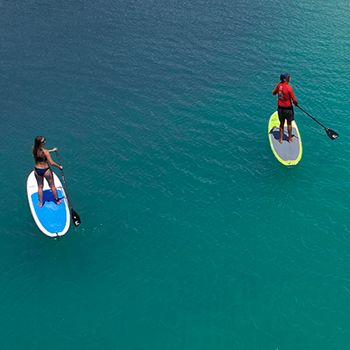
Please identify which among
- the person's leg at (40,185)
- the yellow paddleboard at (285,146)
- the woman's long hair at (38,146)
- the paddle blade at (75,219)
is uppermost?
the yellow paddleboard at (285,146)

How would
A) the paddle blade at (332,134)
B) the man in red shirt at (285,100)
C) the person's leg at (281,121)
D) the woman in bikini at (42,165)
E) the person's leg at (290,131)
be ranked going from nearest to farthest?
1. the woman in bikini at (42,165)
2. the man in red shirt at (285,100)
3. the person's leg at (281,121)
4. the person's leg at (290,131)
5. the paddle blade at (332,134)

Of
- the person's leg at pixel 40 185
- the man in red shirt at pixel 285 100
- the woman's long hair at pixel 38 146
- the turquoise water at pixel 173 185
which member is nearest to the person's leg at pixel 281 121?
the man in red shirt at pixel 285 100

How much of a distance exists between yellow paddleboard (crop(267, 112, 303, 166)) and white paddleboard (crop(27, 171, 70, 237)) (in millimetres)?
11639

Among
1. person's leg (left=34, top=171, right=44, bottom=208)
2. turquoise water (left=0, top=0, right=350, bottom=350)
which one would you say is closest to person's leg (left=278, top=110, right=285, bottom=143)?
turquoise water (left=0, top=0, right=350, bottom=350)

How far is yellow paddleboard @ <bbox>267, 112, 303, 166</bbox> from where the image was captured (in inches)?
997

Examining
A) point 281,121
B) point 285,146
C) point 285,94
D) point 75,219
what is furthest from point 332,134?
point 75,219

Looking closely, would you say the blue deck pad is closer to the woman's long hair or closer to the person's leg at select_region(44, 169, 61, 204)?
the person's leg at select_region(44, 169, 61, 204)

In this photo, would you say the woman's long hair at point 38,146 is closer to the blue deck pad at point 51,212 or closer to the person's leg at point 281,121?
the blue deck pad at point 51,212

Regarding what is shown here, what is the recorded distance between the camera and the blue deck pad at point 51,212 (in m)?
20.6

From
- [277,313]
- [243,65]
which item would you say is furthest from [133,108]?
[277,313]

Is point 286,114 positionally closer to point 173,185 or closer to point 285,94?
point 285,94

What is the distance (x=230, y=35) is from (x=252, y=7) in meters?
6.17

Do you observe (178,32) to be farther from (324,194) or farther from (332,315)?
(332,315)

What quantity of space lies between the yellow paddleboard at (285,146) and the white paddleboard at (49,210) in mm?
11639
